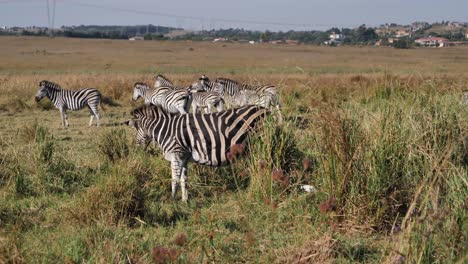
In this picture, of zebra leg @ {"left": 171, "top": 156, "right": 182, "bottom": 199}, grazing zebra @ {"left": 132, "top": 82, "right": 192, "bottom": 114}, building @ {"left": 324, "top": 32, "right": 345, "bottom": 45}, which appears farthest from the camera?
building @ {"left": 324, "top": 32, "right": 345, "bottom": 45}

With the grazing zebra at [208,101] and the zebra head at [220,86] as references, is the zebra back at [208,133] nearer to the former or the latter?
the grazing zebra at [208,101]

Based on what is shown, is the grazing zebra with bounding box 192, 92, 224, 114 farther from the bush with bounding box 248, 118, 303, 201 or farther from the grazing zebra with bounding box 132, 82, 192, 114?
the bush with bounding box 248, 118, 303, 201

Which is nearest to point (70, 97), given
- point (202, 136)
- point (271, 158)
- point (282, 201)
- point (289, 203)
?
point (202, 136)

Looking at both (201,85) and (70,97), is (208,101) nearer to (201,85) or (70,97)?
(201,85)

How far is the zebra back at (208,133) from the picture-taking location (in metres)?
7.27

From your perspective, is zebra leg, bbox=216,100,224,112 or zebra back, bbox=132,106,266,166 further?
zebra leg, bbox=216,100,224,112

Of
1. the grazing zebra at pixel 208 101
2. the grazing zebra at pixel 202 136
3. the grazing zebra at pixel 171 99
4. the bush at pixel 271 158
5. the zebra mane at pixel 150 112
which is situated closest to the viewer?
the bush at pixel 271 158

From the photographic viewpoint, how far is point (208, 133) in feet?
24.2

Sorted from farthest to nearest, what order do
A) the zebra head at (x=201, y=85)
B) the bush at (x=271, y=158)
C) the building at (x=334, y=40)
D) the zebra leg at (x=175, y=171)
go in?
the building at (x=334, y=40) → the zebra head at (x=201, y=85) → the zebra leg at (x=175, y=171) → the bush at (x=271, y=158)

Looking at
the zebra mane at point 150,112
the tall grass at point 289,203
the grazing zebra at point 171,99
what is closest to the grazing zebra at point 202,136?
the tall grass at point 289,203

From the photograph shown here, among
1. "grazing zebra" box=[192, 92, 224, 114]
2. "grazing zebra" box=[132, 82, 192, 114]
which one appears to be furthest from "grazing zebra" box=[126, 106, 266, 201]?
"grazing zebra" box=[192, 92, 224, 114]

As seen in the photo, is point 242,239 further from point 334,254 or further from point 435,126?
point 435,126

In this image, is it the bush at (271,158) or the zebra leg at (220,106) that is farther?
the zebra leg at (220,106)

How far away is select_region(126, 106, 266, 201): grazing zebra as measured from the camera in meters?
Result: 7.25
